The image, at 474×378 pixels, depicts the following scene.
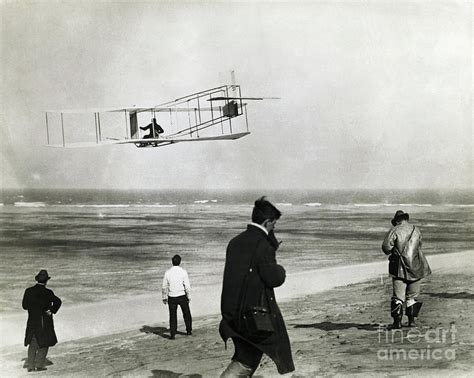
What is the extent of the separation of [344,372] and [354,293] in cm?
513

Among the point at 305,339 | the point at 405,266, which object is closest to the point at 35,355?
the point at 305,339

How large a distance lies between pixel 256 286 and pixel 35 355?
11.9 ft

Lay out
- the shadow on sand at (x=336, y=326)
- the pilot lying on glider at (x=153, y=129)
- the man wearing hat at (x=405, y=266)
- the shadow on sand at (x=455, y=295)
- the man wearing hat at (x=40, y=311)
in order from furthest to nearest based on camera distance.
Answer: the pilot lying on glider at (x=153, y=129)
the shadow on sand at (x=455, y=295)
the shadow on sand at (x=336, y=326)
the man wearing hat at (x=405, y=266)
the man wearing hat at (x=40, y=311)

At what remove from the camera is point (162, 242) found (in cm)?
1969

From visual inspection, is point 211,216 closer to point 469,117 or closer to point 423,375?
point 469,117

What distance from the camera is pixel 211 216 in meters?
21.4

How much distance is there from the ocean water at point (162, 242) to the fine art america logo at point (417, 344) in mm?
5864

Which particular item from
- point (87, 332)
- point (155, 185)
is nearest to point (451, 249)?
point (155, 185)

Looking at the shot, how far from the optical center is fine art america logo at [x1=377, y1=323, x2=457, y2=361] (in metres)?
5.97

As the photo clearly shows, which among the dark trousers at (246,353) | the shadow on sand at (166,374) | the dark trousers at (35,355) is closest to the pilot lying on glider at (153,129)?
the dark trousers at (35,355)

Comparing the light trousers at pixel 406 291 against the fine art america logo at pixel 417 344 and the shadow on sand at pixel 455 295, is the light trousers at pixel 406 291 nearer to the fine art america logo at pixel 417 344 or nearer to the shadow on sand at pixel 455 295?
the fine art america logo at pixel 417 344

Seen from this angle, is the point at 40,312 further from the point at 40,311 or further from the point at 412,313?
the point at 412,313

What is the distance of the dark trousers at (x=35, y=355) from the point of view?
21.2 feet

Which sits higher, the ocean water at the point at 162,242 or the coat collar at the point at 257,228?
the coat collar at the point at 257,228
